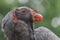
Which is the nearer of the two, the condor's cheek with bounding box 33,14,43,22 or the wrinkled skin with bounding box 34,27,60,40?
the condor's cheek with bounding box 33,14,43,22

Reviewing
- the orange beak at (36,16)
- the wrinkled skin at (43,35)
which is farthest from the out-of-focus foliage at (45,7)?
the orange beak at (36,16)

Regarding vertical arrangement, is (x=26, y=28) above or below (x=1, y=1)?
below

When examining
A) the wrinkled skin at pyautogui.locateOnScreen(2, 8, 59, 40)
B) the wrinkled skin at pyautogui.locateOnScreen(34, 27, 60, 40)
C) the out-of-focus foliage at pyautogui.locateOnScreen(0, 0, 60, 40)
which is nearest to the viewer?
the wrinkled skin at pyautogui.locateOnScreen(2, 8, 59, 40)

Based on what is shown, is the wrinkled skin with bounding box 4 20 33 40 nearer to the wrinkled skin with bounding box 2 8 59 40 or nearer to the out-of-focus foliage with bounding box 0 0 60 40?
the wrinkled skin with bounding box 2 8 59 40

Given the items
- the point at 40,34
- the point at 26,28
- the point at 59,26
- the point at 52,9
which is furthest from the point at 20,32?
the point at 52,9

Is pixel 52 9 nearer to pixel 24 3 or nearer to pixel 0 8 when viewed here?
pixel 24 3

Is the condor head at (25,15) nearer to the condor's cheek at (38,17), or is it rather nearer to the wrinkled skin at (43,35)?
the condor's cheek at (38,17)

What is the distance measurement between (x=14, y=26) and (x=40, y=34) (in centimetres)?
29

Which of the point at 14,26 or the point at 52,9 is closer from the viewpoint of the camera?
the point at 14,26

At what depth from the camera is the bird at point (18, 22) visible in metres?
2.72

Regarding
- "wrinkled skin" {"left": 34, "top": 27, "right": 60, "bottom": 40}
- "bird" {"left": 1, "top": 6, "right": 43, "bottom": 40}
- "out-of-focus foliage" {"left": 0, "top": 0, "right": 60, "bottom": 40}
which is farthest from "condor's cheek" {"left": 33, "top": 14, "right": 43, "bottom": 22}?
"out-of-focus foliage" {"left": 0, "top": 0, "right": 60, "bottom": 40}

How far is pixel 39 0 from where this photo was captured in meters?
6.06

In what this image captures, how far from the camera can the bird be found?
2.72 metres

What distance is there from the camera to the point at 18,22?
275 cm
